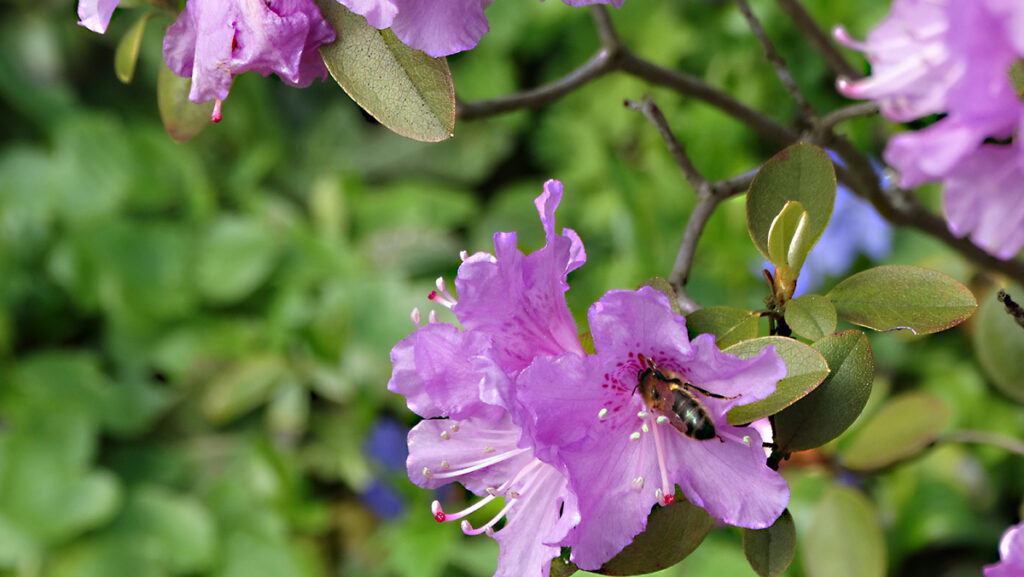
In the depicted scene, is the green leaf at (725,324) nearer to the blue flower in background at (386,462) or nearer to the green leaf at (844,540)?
the green leaf at (844,540)

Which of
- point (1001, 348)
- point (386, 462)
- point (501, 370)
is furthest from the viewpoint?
point (386, 462)

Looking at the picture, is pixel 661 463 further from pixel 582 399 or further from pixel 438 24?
pixel 438 24

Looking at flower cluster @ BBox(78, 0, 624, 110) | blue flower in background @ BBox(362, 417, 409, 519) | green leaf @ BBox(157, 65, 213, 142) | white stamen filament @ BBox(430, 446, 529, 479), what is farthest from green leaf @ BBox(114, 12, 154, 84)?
blue flower in background @ BBox(362, 417, 409, 519)

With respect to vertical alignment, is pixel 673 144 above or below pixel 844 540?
above

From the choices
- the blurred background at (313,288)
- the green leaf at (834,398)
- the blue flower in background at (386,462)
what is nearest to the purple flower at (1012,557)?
the green leaf at (834,398)

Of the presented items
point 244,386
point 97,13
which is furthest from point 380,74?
point 244,386

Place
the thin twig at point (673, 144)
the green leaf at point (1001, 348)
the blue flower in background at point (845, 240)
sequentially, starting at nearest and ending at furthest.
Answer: the thin twig at point (673, 144), the green leaf at point (1001, 348), the blue flower in background at point (845, 240)

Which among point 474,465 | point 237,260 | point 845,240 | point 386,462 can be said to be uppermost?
point 474,465

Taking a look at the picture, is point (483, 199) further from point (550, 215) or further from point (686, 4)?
point (550, 215)
